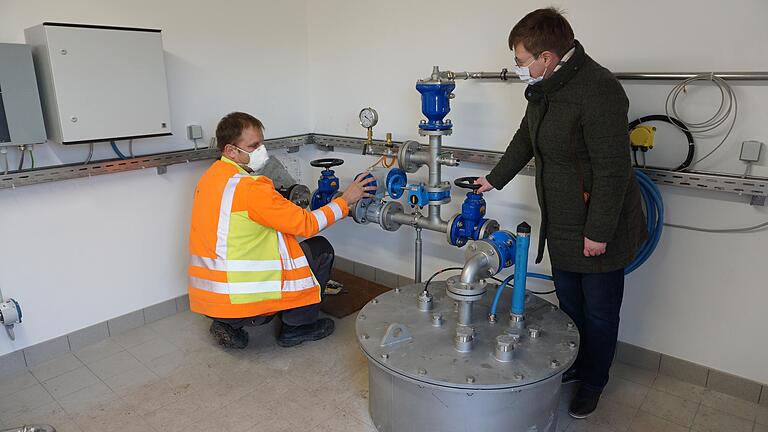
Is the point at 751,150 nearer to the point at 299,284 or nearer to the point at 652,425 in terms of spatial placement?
the point at 652,425

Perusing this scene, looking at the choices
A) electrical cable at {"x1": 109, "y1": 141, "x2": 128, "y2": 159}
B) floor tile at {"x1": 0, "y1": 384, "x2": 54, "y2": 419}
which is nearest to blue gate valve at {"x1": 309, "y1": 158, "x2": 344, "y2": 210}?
electrical cable at {"x1": 109, "y1": 141, "x2": 128, "y2": 159}

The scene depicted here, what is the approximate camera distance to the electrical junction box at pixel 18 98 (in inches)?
81.9

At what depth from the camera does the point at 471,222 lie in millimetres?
2361

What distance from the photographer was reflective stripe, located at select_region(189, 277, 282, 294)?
230 centimetres

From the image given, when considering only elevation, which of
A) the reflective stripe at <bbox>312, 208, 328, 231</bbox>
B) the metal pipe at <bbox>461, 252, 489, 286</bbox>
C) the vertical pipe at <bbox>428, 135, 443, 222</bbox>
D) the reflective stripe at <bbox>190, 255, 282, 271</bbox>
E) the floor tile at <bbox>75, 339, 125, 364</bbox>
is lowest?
the floor tile at <bbox>75, 339, 125, 364</bbox>

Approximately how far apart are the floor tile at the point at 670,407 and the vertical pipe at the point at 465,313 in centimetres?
80

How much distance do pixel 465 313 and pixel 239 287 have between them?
0.96 meters

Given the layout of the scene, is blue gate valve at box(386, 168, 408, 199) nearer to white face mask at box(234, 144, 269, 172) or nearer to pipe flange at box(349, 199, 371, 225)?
pipe flange at box(349, 199, 371, 225)

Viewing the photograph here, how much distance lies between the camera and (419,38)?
9.29ft

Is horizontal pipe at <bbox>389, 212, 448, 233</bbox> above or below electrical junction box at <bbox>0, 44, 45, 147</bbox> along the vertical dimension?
below

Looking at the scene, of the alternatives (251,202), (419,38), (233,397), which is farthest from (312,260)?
(419,38)

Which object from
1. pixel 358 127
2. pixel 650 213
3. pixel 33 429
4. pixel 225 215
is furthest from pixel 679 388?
pixel 33 429

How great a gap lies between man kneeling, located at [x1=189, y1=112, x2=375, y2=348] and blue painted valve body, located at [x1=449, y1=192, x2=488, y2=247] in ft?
1.45

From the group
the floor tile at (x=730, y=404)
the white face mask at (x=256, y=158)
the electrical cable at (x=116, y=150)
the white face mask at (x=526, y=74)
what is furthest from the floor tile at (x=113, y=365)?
the floor tile at (x=730, y=404)
